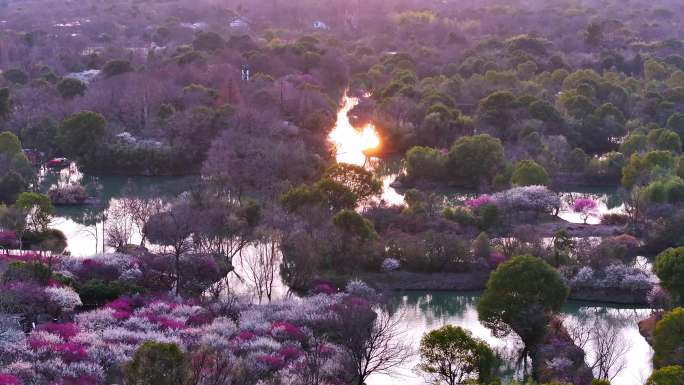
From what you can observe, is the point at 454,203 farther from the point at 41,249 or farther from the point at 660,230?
the point at 41,249

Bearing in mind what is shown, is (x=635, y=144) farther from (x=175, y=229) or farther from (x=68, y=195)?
(x=68, y=195)

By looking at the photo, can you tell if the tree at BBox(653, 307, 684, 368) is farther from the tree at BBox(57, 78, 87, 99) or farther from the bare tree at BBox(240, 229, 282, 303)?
the tree at BBox(57, 78, 87, 99)

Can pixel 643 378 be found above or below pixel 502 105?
below

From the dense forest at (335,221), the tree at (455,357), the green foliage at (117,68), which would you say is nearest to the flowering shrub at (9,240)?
the dense forest at (335,221)

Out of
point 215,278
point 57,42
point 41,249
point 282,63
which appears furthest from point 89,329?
point 57,42

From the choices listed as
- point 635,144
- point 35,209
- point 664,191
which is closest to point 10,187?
point 35,209

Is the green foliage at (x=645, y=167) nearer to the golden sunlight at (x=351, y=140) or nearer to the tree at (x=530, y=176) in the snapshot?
the tree at (x=530, y=176)

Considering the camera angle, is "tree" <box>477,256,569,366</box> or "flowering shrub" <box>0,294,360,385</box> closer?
"flowering shrub" <box>0,294,360,385</box>

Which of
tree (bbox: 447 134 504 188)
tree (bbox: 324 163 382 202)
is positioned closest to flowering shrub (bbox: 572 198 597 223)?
tree (bbox: 447 134 504 188)
